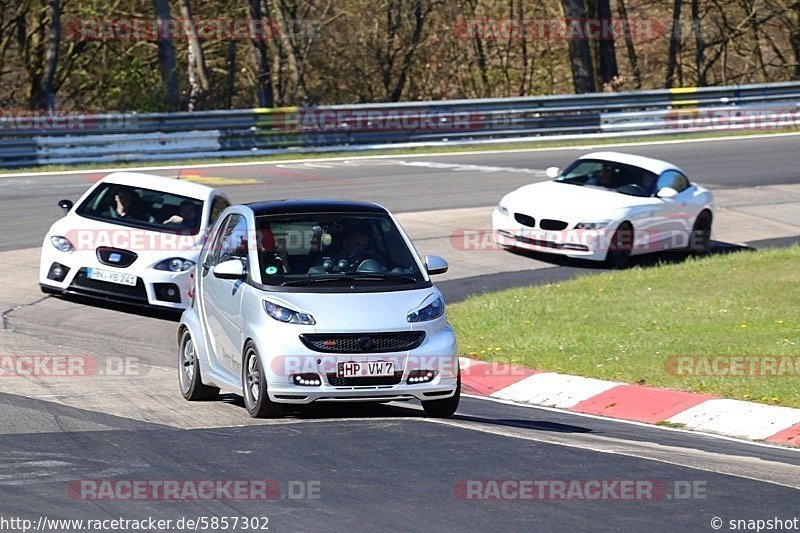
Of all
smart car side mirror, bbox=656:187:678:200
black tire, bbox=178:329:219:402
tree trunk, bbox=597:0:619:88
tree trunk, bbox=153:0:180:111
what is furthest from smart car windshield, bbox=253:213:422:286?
tree trunk, bbox=597:0:619:88

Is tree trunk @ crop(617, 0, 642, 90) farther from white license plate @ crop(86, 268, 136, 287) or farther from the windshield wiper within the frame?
the windshield wiper

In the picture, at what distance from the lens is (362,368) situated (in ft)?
30.6

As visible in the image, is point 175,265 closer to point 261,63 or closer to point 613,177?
point 613,177

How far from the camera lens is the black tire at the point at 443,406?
9.82 m

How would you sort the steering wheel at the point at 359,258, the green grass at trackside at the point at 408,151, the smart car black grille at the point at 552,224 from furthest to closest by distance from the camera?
the green grass at trackside at the point at 408,151 < the smart car black grille at the point at 552,224 < the steering wheel at the point at 359,258

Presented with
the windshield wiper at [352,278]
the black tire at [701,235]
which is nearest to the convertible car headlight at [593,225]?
the black tire at [701,235]

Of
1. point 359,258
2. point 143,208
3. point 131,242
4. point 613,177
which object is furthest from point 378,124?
point 359,258

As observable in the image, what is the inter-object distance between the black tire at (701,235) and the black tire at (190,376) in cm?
1132

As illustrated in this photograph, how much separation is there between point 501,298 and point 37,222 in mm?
7973

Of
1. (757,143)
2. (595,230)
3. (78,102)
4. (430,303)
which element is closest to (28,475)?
(430,303)

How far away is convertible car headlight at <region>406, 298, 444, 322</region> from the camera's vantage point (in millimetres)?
9498

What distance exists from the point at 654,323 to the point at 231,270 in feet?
21.2

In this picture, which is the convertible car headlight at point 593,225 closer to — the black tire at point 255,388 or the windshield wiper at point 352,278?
the windshield wiper at point 352,278

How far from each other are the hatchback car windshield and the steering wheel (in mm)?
6377
